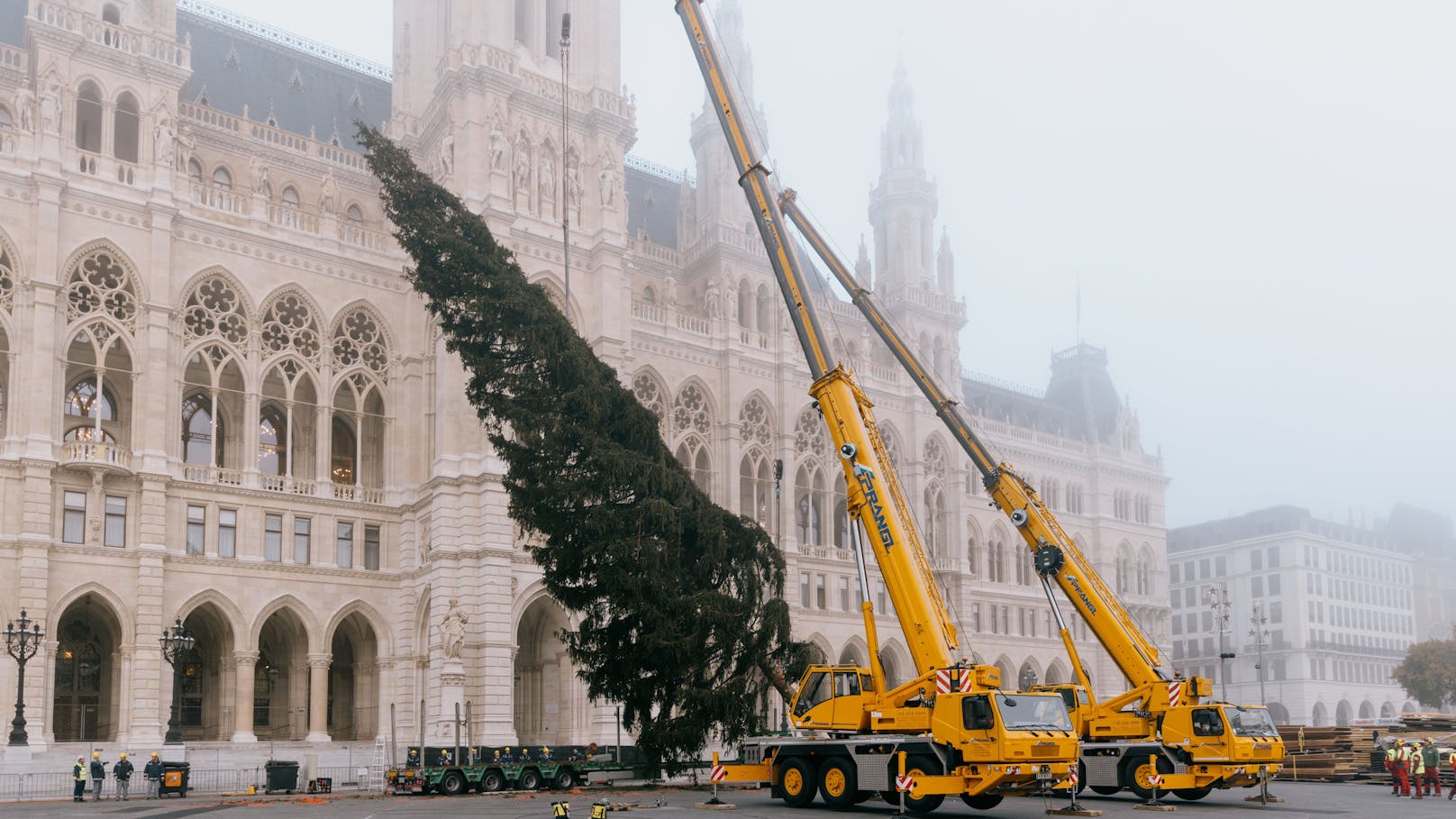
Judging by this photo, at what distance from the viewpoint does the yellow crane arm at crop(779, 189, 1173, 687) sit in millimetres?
30688

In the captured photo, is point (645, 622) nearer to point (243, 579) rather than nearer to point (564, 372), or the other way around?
point (564, 372)

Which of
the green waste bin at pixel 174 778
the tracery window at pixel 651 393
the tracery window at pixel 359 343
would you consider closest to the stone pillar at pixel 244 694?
the green waste bin at pixel 174 778

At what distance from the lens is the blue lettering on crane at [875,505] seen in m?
25.5

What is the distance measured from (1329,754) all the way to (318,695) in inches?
1289

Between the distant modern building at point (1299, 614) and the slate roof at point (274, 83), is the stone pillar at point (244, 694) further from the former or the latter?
the distant modern building at point (1299, 614)

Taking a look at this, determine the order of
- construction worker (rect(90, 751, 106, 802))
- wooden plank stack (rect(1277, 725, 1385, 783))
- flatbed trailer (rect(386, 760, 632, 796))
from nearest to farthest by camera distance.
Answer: flatbed trailer (rect(386, 760, 632, 796)) → construction worker (rect(90, 751, 106, 802)) → wooden plank stack (rect(1277, 725, 1385, 783))

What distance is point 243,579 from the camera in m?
44.4

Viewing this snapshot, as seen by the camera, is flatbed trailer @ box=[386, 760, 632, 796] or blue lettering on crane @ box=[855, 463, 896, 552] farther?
flatbed trailer @ box=[386, 760, 632, 796]

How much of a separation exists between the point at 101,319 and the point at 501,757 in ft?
69.5

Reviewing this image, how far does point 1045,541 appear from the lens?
31.5 metres

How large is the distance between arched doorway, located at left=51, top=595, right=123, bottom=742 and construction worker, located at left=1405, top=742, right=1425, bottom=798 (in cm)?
3875

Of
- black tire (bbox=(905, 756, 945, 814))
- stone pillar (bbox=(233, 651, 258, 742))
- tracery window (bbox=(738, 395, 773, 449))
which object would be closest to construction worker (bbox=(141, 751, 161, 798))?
stone pillar (bbox=(233, 651, 258, 742))

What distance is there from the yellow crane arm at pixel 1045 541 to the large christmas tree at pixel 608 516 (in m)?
5.50

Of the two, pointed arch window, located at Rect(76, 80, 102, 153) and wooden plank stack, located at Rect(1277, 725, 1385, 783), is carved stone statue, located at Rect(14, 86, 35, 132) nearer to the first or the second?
pointed arch window, located at Rect(76, 80, 102, 153)
